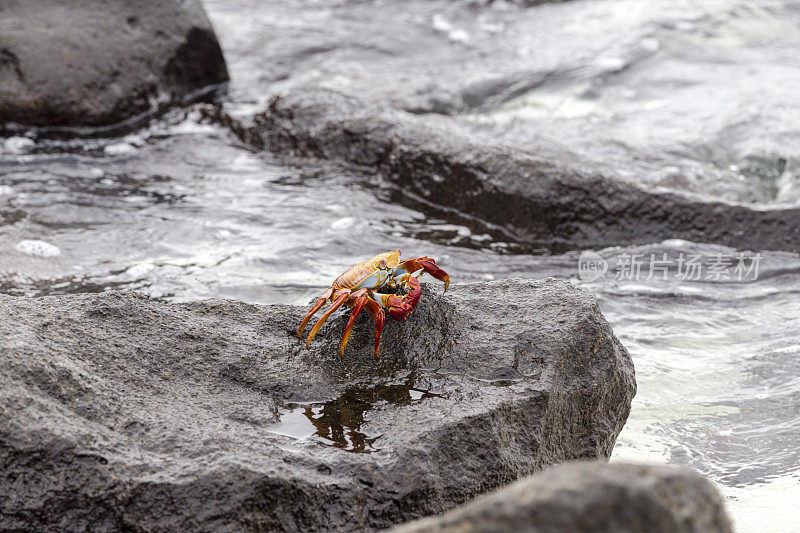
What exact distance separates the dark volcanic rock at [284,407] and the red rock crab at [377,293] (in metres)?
0.07

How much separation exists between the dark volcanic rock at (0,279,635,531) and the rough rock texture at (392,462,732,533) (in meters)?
0.95

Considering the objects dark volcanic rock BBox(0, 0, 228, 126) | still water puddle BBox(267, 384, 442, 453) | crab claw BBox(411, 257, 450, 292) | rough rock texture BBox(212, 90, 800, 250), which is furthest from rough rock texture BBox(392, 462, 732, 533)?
dark volcanic rock BBox(0, 0, 228, 126)

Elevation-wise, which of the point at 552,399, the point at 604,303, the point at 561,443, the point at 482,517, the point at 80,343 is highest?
the point at 482,517

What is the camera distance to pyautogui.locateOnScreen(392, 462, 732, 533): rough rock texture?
1.39 meters

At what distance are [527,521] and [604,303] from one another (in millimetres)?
3701

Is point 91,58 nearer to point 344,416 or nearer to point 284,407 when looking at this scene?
point 284,407

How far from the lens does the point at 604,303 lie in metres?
4.94

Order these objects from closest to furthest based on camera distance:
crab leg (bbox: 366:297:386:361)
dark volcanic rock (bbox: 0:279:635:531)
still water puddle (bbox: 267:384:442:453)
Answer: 1. dark volcanic rock (bbox: 0:279:635:531)
2. still water puddle (bbox: 267:384:442:453)
3. crab leg (bbox: 366:297:386:361)

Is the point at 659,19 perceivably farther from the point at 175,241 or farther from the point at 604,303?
the point at 175,241

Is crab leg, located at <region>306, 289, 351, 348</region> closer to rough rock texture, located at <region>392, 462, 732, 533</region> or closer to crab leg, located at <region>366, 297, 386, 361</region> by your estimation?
crab leg, located at <region>366, 297, 386, 361</region>

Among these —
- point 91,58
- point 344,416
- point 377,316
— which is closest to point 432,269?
point 377,316

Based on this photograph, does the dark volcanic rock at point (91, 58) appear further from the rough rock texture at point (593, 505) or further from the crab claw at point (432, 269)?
the rough rock texture at point (593, 505)

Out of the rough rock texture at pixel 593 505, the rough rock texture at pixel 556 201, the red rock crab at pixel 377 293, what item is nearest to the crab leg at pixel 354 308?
the red rock crab at pixel 377 293

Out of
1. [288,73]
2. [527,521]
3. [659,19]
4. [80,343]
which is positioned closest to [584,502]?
[527,521]
